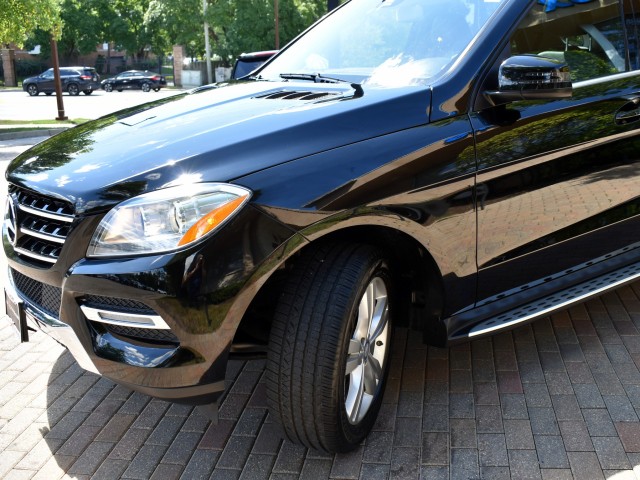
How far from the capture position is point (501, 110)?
2961 millimetres

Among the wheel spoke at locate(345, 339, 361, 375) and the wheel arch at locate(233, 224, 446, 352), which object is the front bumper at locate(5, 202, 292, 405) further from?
the wheel spoke at locate(345, 339, 361, 375)

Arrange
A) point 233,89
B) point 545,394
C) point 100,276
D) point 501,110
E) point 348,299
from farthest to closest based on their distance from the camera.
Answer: point 233,89
point 545,394
point 501,110
point 348,299
point 100,276

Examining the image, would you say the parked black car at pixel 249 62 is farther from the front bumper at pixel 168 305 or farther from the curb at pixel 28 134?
the curb at pixel 28 134

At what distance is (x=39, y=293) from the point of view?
273cm

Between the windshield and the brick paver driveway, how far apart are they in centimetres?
143

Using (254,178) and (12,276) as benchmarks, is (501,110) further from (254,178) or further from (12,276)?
(12,276)

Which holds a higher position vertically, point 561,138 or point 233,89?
point 233,89

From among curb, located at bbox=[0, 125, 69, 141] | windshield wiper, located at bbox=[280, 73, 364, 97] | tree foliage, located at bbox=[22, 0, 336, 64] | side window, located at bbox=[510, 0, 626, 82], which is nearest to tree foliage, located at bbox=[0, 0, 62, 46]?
curb, located at bbox=[0, 125, 69, 141]

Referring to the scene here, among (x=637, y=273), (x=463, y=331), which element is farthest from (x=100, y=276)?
(x=637, y=273)

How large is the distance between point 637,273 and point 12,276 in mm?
2898

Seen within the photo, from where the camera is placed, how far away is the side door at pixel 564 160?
2.96 m

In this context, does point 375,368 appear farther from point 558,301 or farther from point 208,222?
point 208,222

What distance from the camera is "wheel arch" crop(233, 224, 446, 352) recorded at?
2.65 metres

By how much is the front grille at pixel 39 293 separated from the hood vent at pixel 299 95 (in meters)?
1.19
